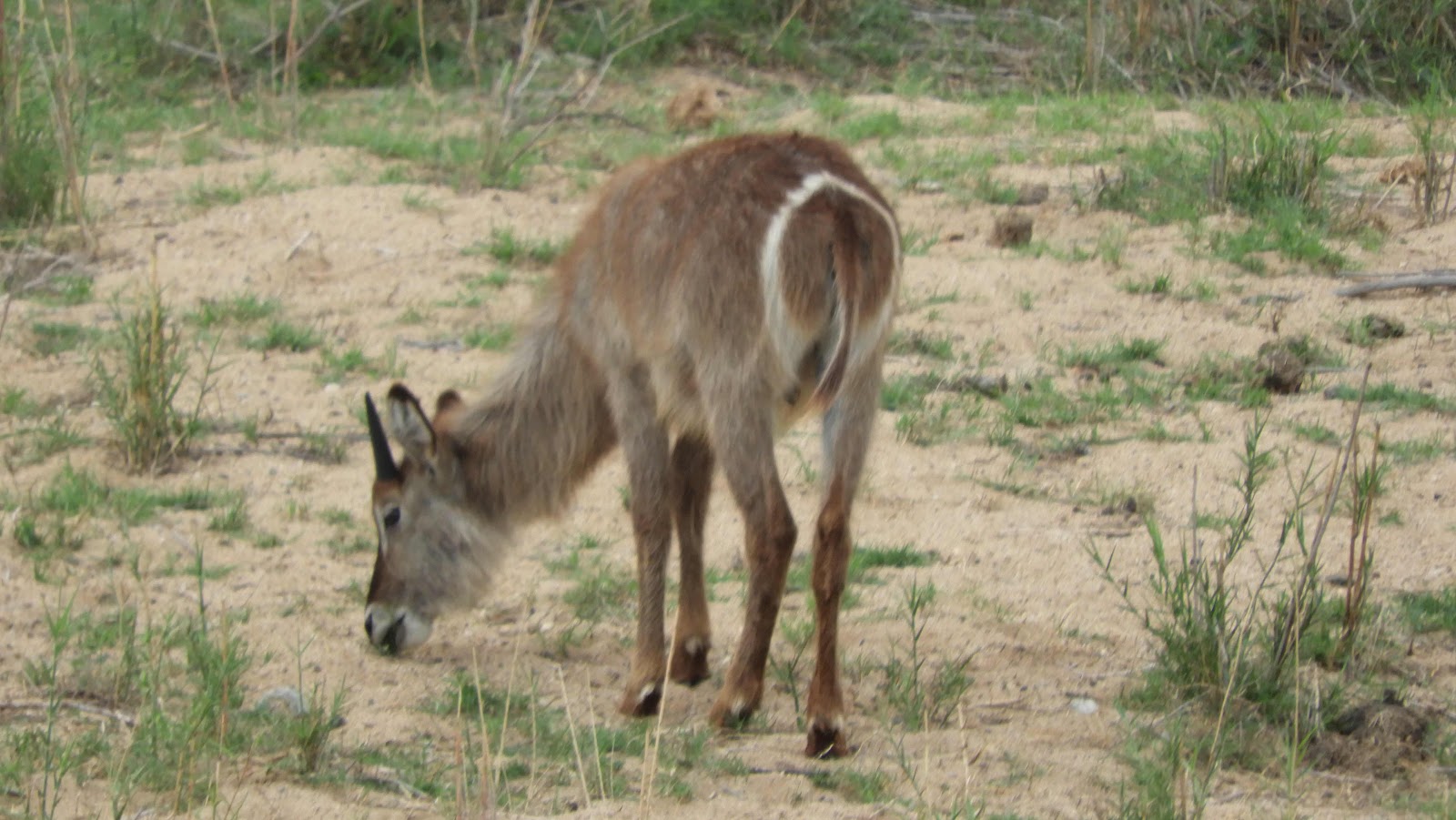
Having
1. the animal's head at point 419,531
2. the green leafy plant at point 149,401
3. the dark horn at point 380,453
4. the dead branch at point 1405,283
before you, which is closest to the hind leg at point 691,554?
the animal's head at point 419,531

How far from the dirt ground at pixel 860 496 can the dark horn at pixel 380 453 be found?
39cm

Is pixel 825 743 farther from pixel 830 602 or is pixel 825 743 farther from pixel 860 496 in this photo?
pixel 860 496

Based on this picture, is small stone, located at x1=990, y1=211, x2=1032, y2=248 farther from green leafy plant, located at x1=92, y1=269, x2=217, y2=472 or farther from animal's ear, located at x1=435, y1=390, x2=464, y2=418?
green leafy plant, located at x1=92, y1=269, x2=217, y2=472

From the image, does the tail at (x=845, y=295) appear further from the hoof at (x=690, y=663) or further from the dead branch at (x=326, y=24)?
the dead branch at (x=326, y=24)

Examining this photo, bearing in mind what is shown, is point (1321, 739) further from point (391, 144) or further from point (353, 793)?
point (391, 144)

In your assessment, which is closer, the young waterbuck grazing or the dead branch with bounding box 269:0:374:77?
the young waterbuck grazing

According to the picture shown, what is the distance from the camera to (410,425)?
17.0ft

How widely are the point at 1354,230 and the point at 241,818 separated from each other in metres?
5.55

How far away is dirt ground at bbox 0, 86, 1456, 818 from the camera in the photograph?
4.21 metres

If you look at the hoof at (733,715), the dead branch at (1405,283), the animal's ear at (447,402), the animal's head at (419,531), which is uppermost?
the animal's ear at (447,402)

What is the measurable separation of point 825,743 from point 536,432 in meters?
1.48

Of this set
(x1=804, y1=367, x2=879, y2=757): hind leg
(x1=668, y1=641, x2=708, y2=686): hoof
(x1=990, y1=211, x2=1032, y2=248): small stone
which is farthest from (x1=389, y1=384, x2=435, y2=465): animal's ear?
(x1=990, y1=211, x2=1032, y2=248): small stone

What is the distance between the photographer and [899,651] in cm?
499

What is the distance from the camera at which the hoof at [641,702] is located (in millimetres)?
4766
